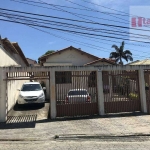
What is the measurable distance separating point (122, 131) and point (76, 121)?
256cm

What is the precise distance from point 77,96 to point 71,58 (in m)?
11.4

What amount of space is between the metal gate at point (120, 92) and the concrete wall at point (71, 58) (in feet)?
35.0

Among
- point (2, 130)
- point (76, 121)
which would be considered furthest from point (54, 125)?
point (2, 130)

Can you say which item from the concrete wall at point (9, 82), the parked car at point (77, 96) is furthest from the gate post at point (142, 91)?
the concrete wall at point (9, 82)

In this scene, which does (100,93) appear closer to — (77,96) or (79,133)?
(77,96)

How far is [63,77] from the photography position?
421 inches

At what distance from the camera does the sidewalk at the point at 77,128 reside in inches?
298

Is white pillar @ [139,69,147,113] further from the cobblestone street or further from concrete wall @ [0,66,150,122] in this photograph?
the cobblestone street

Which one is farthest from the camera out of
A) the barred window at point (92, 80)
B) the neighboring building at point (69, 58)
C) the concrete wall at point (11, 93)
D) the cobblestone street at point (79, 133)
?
the neighboring building at point (69, 58)

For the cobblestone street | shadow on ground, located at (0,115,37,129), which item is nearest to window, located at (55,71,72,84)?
the cobblestone street

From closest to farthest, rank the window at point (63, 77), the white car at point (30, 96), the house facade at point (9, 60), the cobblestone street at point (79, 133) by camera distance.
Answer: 1. the cobblestone street at point (79, 133)
2. the window at point (63, 77)
3. the house facade at point (9, 60)
4. the white car at point (30, 96)

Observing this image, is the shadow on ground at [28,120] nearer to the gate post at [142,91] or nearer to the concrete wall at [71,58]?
the gate post at [142,91]

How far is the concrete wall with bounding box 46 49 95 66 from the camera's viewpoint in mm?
21516

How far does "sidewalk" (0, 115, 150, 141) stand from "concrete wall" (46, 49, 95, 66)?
12.0 m
